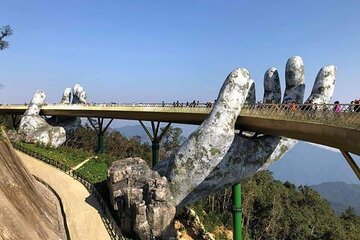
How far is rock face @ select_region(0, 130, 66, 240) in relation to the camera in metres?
19.7

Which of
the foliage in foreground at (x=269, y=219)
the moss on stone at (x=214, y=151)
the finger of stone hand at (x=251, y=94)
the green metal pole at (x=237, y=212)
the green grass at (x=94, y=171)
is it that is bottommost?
the foliage in foreground at (x=269, y=219)

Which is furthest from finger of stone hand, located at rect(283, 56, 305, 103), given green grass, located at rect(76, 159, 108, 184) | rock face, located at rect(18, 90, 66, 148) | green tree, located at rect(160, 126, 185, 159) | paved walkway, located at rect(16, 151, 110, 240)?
green tree, located at rect(160, 126, 185, 159)

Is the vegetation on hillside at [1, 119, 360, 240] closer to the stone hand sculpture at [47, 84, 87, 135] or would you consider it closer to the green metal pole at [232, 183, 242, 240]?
the stone hand sculpture at [47, 84, 87, 135]

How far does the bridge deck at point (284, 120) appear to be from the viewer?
1820 centimetres

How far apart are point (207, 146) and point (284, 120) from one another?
26.1 feet

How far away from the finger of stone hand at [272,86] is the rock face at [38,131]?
1233 inches

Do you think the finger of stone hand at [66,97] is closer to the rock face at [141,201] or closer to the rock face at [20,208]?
the rock face at [141,201]

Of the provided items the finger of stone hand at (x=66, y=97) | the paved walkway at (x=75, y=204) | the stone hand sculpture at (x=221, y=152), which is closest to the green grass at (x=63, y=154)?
the paved walkway at (x=75, y=204)

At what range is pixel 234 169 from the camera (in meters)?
32.0

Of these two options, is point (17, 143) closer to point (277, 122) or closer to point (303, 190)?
point (277, 122)

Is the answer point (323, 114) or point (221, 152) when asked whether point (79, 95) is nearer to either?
point (221, 152)

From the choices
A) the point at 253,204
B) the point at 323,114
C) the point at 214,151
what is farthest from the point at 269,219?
the point at 323,114

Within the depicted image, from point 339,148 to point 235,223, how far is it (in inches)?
694

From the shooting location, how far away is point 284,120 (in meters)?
24.8
